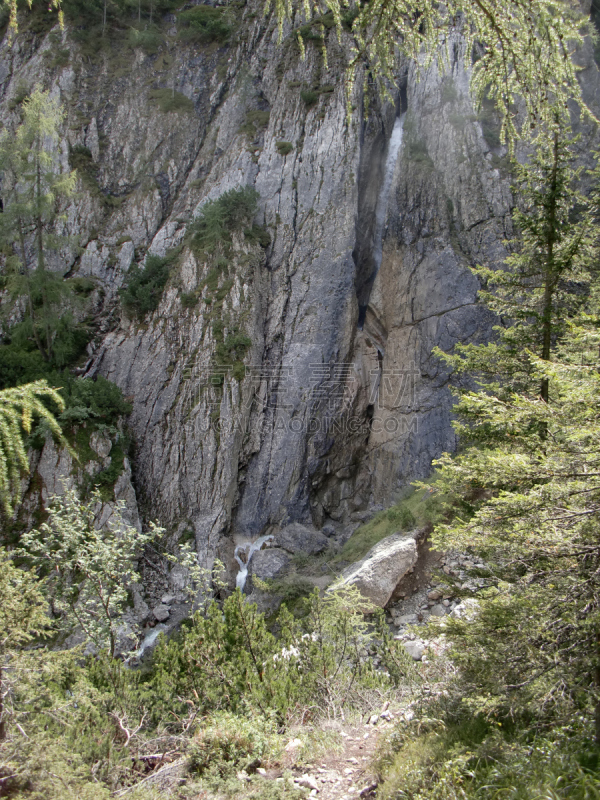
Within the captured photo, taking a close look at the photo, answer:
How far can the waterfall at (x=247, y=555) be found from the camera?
14102 mm

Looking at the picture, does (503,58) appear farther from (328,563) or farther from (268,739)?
(328,563)

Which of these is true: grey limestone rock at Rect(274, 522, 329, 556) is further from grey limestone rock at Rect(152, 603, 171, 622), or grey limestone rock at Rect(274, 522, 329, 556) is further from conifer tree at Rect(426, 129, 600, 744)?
conifer tree at Rect(426, 129, 600, 744)

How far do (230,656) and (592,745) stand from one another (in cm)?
416

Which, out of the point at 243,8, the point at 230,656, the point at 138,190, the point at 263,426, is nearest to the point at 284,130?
the point at 138,190

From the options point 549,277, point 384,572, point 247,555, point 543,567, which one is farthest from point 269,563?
point 543,567

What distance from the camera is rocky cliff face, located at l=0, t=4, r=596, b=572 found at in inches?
636

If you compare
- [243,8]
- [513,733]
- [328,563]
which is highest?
[243,8]

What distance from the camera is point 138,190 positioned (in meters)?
22.4

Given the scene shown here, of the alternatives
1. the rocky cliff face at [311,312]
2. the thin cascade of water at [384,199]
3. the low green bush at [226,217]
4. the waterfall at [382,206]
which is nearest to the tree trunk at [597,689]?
the rocky cliff face at [311,312]

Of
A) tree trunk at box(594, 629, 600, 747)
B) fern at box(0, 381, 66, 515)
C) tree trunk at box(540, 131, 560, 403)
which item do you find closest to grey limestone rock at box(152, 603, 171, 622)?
fern at box(0, 381, 66, 515)

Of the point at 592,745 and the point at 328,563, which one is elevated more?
the point at 592,745

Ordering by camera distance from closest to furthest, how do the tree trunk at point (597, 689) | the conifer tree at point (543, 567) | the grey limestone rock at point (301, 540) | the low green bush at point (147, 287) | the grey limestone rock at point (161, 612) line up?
the tree trunk at point (597, 689) → the conifer tree at point (543, 567) → the grey limestone rock at point (161, 612) → the grey limestone rock at point (301, 540) → the low green bush at point (147, 287)

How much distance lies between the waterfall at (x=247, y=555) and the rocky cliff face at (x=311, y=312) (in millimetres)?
635

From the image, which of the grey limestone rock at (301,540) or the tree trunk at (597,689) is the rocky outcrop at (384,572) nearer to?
the grey limestone rock at (301,540)
